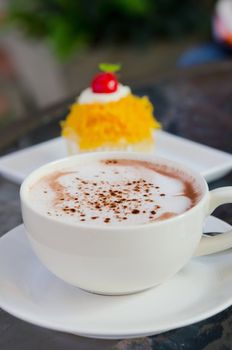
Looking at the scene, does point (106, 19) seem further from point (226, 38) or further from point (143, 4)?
point (226, 38)

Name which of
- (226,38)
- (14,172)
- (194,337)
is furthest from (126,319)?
(226,38)

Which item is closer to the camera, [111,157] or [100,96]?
[111,157]

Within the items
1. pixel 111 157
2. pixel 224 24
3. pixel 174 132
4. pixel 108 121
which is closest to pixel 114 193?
pixel 111 157

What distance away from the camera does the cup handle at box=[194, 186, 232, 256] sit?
613mm

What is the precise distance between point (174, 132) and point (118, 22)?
237 centimetres

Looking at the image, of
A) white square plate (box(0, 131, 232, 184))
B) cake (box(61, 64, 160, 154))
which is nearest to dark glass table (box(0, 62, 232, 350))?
white square plate (box(0, 131, 232, 184))

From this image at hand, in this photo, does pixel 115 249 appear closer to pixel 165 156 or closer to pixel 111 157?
pixel 111 157

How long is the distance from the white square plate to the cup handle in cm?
31

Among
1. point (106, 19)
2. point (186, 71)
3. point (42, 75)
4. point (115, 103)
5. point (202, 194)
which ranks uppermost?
point (202, 194)

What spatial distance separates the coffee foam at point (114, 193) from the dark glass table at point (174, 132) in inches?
4.2

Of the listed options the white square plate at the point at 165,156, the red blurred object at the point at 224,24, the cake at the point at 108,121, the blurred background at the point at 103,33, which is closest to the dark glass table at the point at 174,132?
the white square plate at the point at 165,156

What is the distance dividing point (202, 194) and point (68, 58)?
291 centimetres

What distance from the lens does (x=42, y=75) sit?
366cm

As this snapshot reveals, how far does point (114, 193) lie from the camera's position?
0.63m
